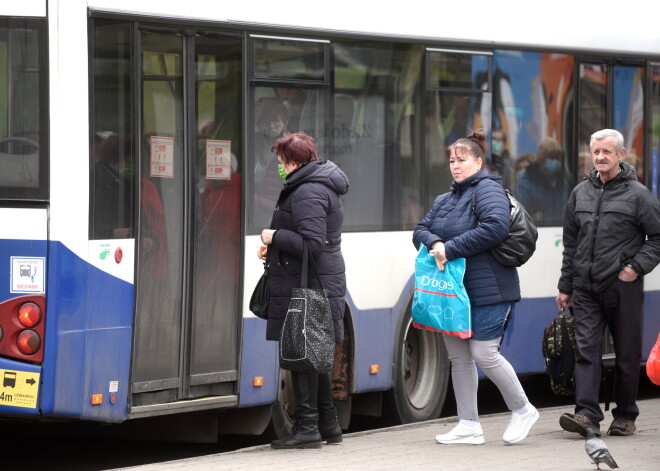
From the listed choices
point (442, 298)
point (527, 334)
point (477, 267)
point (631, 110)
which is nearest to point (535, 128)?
point (631, 110)

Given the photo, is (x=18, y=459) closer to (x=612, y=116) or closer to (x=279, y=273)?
(x=279, y=273)

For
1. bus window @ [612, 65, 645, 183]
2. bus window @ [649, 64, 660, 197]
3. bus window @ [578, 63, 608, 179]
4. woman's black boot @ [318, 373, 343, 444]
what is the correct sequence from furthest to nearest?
bus window @ [649, 64, 660, 197] → bus window @ [612, 65, 645, 183] → bus window @ [578, 63, 608, 179] → woman's black boot @ [318, 373, 343, 444]

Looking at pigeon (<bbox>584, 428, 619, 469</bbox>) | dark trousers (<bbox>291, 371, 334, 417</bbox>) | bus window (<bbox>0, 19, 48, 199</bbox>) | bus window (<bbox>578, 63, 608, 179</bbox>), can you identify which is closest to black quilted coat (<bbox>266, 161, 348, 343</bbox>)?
dark trousers (<bbox>291, 371, 334, 417</bbox>)

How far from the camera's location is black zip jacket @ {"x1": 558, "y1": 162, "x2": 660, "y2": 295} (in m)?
8.98

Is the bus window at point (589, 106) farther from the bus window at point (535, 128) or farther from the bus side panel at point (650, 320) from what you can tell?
the bus side panel at point (650, 320)

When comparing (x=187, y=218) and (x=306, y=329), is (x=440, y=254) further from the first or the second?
(x=187, y=218)

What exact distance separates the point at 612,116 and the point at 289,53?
3.37 meters

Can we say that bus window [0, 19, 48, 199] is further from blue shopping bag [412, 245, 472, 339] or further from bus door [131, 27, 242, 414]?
blue shopping bag [412, 245, 472, 339]

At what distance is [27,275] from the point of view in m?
7.95

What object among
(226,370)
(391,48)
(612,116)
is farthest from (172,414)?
(612,116)

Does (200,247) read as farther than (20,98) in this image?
Yes

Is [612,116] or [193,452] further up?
[612,116]

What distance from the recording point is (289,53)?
9.38 m

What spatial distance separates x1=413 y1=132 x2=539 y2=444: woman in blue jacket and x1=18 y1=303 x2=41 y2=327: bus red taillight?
2242mm
